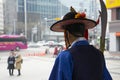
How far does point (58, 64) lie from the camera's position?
3043 mm

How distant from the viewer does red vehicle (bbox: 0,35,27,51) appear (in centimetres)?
5006

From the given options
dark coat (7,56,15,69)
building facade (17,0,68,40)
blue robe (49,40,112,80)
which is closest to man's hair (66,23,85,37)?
blue robe (49,40,112,80)

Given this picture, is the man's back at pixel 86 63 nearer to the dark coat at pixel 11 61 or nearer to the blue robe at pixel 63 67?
the blue robe at pixel 63 67

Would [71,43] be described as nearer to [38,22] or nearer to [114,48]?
[114,48]

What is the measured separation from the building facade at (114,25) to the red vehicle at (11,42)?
15574 millimetres

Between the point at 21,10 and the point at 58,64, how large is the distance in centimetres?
9372

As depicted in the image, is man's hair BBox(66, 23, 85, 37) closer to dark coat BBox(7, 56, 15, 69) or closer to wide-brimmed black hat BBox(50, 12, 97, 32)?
wide-brimmed black hat BBox(50, 12, 97, 32)

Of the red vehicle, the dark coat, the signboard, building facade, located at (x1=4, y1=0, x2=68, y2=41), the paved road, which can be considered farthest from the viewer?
building facade, located at (x1=4, y1=0, x2=68, y2=41)

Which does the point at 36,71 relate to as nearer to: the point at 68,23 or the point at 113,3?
the point at 68,23

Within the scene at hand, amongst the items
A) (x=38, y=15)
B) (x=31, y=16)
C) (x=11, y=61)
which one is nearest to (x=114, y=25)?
(x=11, y=61)

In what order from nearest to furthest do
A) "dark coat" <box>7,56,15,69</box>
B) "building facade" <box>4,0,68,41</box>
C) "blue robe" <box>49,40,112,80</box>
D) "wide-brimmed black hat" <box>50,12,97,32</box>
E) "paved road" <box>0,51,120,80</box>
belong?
"blue robe" <box>49,40,112,80</box>, "wide-brimmed black hat" <box>50,12,97,32</box>, "paved road" <box>0,51,120,80</box>, "dark coat" <box>7,56,15,69</box>, "building facade" <box>4,0,68,41</box>

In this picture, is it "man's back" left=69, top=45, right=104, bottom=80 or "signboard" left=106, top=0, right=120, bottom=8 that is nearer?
"man's back" left=69, top=45, right=104, bottom=80

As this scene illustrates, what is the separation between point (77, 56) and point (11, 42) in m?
48.4

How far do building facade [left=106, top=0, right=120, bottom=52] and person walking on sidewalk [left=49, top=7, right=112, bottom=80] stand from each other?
35.7 meters
